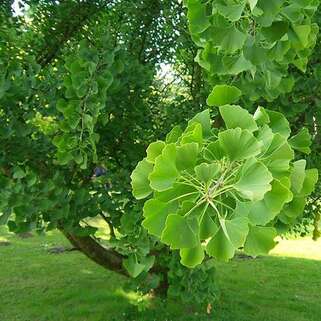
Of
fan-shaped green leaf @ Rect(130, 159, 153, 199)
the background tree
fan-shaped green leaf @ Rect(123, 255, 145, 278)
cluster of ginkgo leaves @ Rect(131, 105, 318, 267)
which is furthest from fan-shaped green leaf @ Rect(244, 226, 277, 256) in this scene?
fan-shaped green leaf @ Rect(123, 255, 145, 278)

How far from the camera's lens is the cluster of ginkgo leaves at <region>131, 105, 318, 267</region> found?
0.84 meters

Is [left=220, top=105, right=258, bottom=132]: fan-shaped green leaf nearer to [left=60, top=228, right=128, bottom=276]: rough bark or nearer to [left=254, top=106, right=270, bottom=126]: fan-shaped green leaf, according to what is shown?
[left=254, top=106, right=270, bottom=126]: fan-shaped green leaf

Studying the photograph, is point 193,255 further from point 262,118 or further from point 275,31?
point 275,31

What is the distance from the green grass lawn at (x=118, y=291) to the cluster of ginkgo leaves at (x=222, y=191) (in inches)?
171

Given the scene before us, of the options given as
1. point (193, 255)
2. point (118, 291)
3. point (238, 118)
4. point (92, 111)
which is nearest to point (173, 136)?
point (238, 118)

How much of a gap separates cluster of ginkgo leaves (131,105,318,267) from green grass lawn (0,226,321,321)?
14.2 ft

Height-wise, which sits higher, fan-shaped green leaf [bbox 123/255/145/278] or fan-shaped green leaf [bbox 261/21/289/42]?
fan-shaped green leaf [bbox 261/21/289/42]

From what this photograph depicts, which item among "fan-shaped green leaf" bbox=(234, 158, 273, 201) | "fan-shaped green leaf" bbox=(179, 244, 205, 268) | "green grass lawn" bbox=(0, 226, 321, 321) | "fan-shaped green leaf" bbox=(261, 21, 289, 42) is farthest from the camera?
"green grass lawn" bbox=(0, 226, 321, 321)

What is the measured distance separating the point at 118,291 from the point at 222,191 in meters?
5.39

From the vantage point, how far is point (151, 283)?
131 inches

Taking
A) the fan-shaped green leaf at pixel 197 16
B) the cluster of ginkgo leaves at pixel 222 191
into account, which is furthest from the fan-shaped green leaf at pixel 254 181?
the fan-shaped green leaf at pixel 197 16

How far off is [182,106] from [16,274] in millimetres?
4313

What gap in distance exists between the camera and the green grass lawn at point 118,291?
5.30m

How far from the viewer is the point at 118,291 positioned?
6020 millimetres
